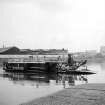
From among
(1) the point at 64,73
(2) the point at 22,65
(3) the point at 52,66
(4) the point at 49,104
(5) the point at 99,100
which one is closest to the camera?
(4) the point at 49,104

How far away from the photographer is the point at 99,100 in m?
9.48

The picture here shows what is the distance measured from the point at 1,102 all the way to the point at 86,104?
5084 mm

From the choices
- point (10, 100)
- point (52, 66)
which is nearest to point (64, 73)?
point (52, 66)

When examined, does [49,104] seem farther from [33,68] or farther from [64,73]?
[33,68]

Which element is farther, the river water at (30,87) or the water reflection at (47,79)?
the water reflection at (47,79)

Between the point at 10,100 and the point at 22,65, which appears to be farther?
the point at 22,65

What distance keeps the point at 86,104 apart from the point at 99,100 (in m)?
0.93

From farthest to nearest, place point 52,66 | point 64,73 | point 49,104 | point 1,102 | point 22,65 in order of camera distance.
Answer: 1. point 22,65
2. point 52,66
3. point 64,73
4. point 1,102
5. point 49,104

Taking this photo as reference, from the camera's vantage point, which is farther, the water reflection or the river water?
the water reflection

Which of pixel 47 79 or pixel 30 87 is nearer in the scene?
pixel 30 87

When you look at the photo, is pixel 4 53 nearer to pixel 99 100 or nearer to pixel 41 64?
pixel 41 64

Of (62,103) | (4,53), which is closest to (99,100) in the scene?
(62,103)

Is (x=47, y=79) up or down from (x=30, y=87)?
down

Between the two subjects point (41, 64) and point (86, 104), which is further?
point (41, 64)
